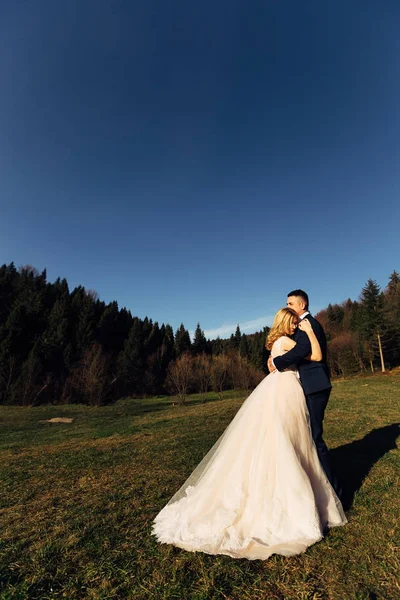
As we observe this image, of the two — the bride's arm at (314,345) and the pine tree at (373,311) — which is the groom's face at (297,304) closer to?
the bride's arm at (314,345)

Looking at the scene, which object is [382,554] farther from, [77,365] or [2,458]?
[77,365]

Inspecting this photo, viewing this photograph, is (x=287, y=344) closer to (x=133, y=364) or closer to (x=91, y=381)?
(x=91, y=381)

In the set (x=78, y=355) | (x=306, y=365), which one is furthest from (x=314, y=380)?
(x=78, y=355)

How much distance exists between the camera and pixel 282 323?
442cm

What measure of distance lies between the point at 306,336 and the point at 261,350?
69.7 meters

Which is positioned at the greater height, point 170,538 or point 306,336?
point 306,336

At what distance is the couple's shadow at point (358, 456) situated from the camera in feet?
15.3

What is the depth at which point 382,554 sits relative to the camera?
288 cm

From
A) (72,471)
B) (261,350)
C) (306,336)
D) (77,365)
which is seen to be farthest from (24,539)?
(261,350)

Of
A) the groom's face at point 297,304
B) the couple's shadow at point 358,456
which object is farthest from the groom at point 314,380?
the couple's shadow at point 358,456

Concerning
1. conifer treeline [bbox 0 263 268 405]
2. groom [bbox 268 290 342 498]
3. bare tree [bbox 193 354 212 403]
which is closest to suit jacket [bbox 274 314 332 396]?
groom [bbox 268 290 342 498]

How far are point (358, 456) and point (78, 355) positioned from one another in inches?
1947

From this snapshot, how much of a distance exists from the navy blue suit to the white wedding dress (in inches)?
6.2

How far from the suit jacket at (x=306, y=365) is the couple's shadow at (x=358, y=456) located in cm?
168
